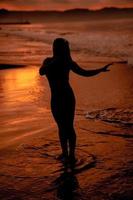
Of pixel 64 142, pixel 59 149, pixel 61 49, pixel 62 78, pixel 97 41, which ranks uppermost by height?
pixel 61 49

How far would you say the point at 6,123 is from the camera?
9.16 metres

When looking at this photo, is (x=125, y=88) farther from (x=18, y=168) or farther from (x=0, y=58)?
(x=0, y=58)

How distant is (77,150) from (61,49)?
1842 millimetres

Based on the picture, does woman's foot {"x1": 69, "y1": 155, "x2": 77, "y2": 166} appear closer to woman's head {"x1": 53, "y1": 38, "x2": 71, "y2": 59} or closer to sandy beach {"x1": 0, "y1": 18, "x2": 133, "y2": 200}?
sandy beach {"x1": 0, "y1": 18, "x2": 133, "y2": 200}

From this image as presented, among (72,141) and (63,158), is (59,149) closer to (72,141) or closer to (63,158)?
(63,158)

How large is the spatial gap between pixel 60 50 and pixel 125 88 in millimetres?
8544

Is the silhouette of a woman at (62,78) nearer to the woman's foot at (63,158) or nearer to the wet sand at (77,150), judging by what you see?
the woman's foot at (63,158)

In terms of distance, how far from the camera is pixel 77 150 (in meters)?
7.17

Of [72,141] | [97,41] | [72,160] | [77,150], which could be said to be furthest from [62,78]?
[97,41]

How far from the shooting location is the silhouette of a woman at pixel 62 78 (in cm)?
613

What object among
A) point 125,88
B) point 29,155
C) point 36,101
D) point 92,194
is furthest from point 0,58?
point 92,194

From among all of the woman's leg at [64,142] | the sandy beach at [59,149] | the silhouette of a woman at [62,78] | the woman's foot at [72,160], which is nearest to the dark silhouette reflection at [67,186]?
the sandy beach at [59,149]

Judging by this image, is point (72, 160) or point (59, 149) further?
point (59, 149)

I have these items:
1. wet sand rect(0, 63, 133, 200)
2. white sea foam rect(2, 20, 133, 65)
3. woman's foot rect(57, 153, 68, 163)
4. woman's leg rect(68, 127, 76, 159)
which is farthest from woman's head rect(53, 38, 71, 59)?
white sea foam rect(2, 20, 133, 65)
